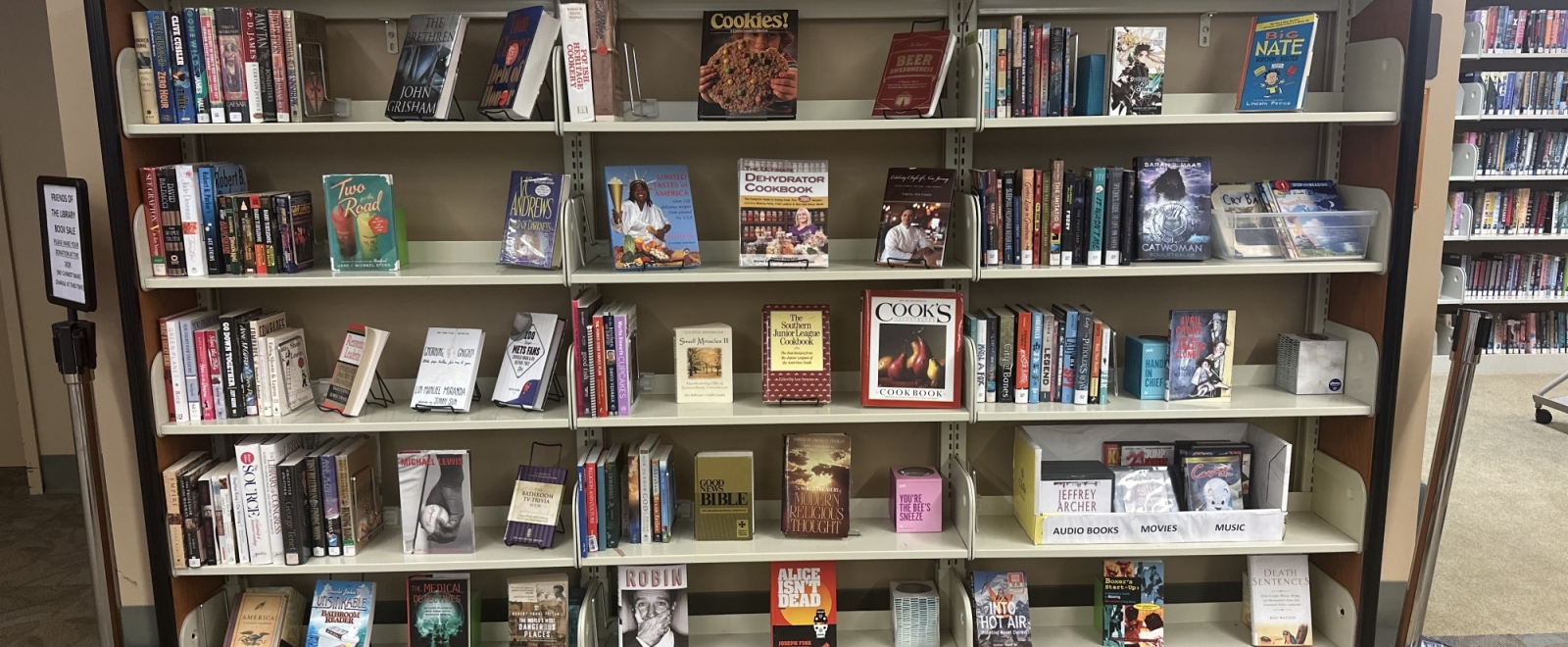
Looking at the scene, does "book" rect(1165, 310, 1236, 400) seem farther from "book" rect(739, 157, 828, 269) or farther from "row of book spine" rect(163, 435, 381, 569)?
"row of book spine" rect(163, 435, 381, 569)

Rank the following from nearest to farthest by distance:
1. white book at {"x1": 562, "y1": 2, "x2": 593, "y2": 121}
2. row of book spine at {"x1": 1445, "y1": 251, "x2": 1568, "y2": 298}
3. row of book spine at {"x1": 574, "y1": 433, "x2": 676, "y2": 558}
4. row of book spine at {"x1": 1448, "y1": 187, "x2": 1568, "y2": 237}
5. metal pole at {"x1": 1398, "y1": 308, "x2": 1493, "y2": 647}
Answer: white book at {"x1": 562, "y1": 2, "x2": 593, "y2": 121} < metal pole at {"x1": 1398, "y1": 308, "x2": 1493, "y2": 647} < row of book spine at {"x1": 574, "y1": 433, "x2": 676, "y2": 558} < row of book spine at {"x1": 1448, "y1": 187, "x2": 1568, "y2": 237} < row of book spine at {"x1": 1445, "y1": 251, "x2": 1568, "y2": 298}

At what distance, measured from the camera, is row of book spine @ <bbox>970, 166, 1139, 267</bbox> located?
96.0 inches

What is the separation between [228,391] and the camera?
8.13 ft

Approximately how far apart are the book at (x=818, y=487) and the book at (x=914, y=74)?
870mm

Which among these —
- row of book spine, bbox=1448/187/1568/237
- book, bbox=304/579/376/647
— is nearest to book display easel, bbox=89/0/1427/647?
book, bbox=304/579/376/647

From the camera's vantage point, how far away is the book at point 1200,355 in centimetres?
255

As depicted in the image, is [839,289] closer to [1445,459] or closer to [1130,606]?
[1130,606]

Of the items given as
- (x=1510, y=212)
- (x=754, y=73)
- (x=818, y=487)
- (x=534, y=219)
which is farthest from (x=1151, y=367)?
(x=1510, y=212)

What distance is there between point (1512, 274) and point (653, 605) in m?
6.32

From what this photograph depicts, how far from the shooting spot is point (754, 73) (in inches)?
94.8

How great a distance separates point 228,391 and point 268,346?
0.50 feet

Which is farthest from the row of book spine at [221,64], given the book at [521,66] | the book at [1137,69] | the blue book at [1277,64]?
the blue book at [1277,64]

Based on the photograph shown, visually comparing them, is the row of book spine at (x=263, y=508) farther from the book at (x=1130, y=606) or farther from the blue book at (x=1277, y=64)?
the blue book at (x=1277, y=64)

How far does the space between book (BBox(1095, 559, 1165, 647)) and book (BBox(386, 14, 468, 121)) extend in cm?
210
